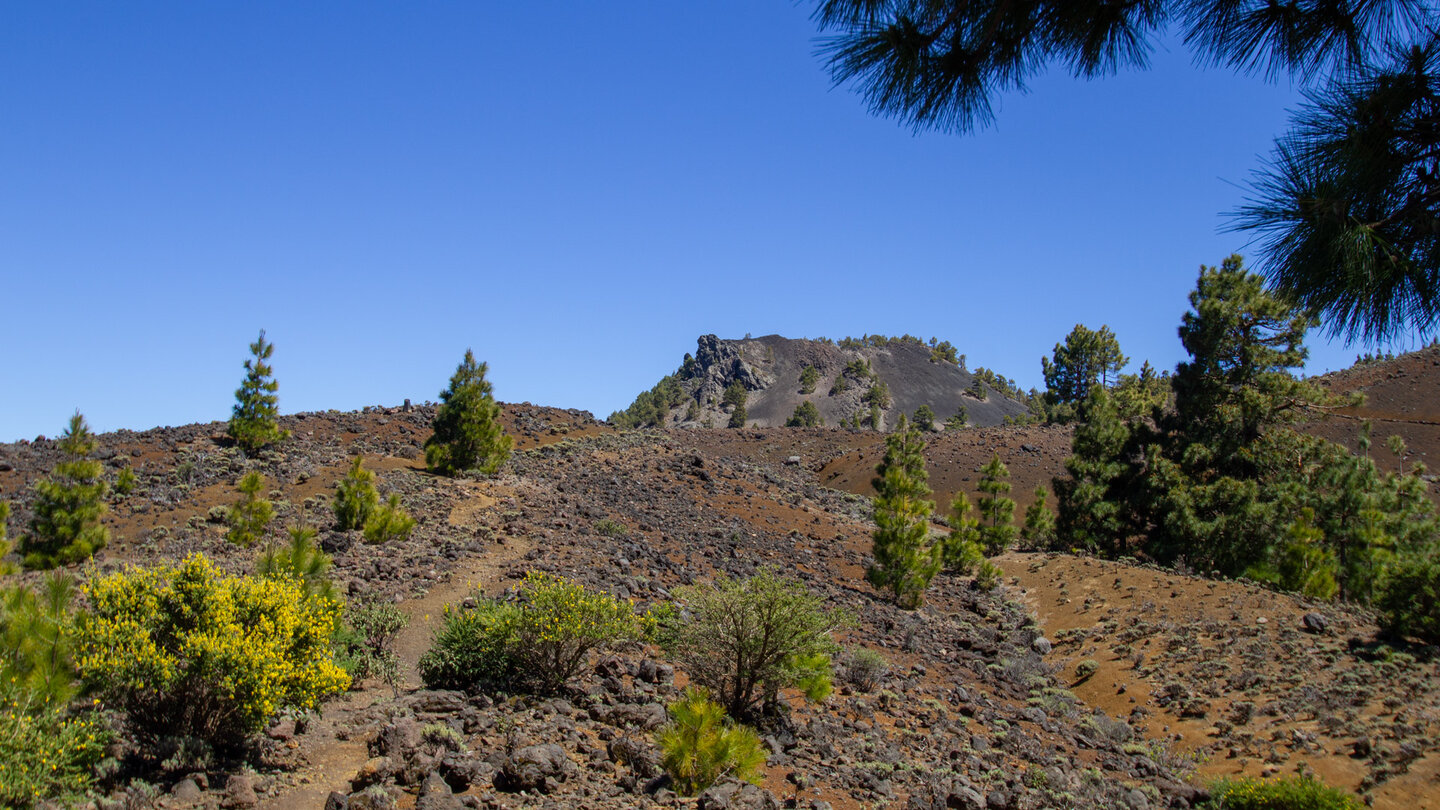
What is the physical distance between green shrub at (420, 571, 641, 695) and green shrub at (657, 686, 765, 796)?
1992mm

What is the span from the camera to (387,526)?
17562 mm

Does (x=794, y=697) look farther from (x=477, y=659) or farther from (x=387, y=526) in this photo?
(x=387, y=526)

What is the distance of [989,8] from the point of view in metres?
4.57

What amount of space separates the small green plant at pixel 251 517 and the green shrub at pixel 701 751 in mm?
12959

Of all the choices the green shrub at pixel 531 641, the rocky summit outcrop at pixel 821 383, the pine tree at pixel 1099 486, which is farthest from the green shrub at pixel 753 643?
the rocky summit outcrop at pixel 821 383

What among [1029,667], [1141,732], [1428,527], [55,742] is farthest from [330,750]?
[1428,527]

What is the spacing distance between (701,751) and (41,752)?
489 centimetres

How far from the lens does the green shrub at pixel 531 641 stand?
30.9ft

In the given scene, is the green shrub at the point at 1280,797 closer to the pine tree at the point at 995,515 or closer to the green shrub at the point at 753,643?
the green shrub at the point at 753,643

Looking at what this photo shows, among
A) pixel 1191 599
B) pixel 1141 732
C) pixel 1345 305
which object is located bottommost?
pixel 1141 732

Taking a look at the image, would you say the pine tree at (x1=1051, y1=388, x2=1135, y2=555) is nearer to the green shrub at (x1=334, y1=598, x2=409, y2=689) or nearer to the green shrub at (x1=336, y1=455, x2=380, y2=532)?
the green shrub at (x1=336, y1=455, x2=380, y2=532)

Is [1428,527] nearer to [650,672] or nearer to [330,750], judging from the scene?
[650,672]

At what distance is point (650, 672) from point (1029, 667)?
413 inches

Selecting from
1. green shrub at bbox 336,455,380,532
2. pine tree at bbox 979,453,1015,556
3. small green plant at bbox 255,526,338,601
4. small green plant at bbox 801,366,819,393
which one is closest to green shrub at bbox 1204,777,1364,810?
small green plant at bbox 255,526,338,601
